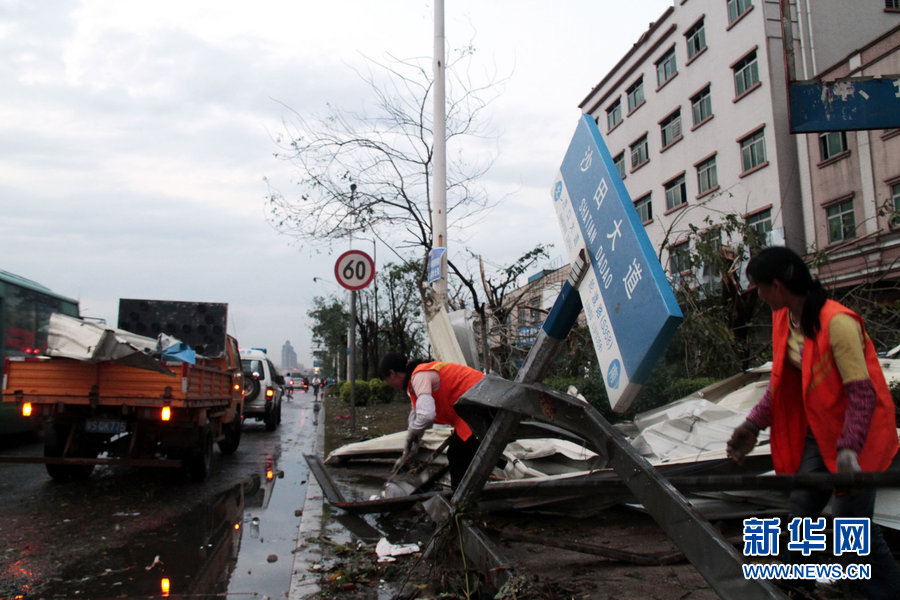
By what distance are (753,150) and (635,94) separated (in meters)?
9.76

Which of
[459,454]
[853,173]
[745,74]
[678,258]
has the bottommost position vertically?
[459,454]

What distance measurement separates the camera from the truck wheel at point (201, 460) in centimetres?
745

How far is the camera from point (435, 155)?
935 centimetres

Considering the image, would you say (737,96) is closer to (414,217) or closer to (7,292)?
(414,217)

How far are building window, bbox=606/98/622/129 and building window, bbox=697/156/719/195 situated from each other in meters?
7.83

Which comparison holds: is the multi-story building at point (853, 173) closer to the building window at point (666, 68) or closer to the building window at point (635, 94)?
the building window at point (666, 68)

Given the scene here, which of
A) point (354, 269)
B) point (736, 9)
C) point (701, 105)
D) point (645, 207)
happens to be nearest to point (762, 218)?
point (701, 105)

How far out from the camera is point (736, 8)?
77.8 feet

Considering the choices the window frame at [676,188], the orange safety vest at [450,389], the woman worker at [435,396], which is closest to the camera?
the woman worker at [435,396]

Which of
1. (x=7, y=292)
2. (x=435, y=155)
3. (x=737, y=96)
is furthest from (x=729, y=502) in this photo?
(x=737, y=96)

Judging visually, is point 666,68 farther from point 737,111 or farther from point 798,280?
point 798,280

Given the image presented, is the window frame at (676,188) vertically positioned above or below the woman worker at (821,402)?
above

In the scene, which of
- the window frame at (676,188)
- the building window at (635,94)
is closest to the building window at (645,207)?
the window frame at (676,188)

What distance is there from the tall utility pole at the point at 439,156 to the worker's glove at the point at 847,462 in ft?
20.6
